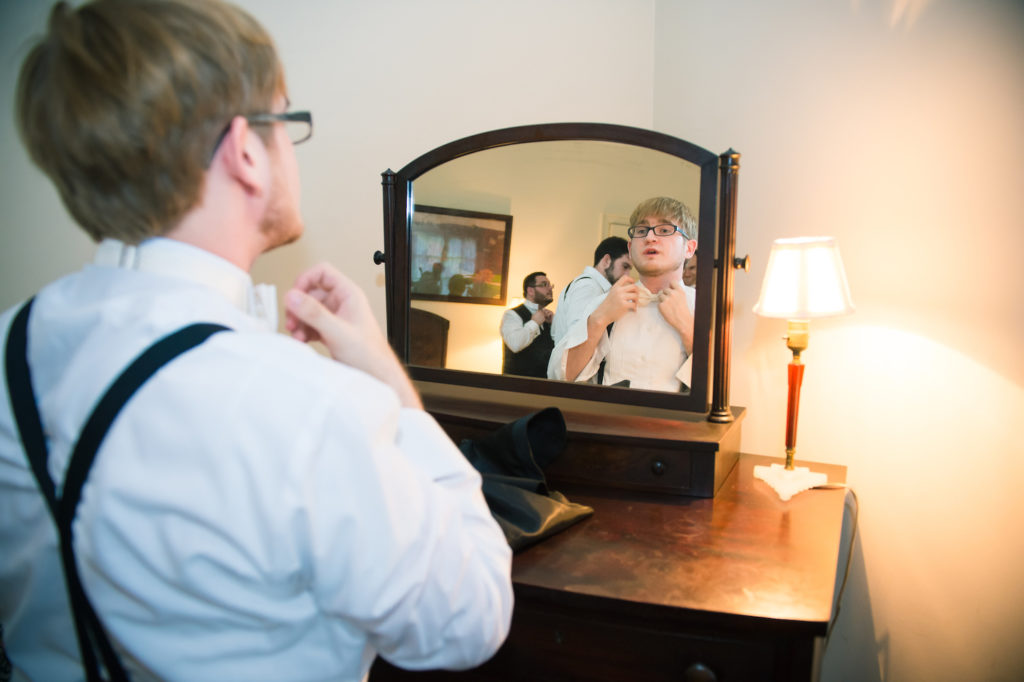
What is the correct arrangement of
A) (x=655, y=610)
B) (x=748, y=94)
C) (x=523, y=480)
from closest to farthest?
(x=655, y=610), (x=523, y=480), (x=748, y=94)

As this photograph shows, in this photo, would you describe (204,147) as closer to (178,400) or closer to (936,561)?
(178,400)

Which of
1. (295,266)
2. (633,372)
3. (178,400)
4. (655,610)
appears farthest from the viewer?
(295,266)

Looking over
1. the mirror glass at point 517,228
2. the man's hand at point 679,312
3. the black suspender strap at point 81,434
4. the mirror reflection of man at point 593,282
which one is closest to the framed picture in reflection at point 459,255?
the mirror glass at point 517,228

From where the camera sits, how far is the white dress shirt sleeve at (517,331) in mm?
1354

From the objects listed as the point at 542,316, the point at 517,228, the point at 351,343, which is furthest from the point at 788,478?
the point at 351,343

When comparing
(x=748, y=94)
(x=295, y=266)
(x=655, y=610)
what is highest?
(x=748, y=94)

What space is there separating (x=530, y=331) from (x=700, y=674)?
2.42 ft

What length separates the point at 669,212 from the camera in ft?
4.00

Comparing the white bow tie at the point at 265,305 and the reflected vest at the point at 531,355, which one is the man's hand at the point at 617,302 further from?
the white bow tie at the point at 265,305

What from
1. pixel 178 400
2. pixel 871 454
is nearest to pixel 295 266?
pixel 178 400

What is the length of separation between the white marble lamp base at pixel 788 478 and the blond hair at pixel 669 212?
500 millimetres

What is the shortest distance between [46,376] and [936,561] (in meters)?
1.58

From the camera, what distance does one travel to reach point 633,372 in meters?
1.26

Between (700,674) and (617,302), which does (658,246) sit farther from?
(700,674)
